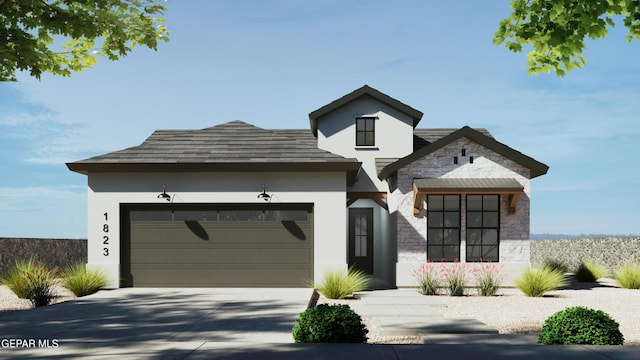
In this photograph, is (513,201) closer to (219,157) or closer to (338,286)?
(338,286)

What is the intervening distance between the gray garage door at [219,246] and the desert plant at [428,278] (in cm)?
329

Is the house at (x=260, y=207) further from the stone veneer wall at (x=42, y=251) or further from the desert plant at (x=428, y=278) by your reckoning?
the stone veneer wall at (x=42, y=251)

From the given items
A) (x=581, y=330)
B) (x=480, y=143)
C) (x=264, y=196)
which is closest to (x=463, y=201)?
(x=480, y=143)

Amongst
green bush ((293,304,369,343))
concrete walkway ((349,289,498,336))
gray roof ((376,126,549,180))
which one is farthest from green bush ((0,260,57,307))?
gray roof ((376,126,549,180))

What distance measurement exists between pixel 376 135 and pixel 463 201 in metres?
4.50

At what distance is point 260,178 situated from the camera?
17.4 meters

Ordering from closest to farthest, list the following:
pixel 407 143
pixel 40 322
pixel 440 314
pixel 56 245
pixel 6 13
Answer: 1. pixel 40 322
2. pixel 440 314
3. pixel 6 13
4. pixel 407 143
5. pixel 56 245

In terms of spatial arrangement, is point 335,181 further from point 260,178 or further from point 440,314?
point 440,314

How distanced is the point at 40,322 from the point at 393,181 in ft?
38.9

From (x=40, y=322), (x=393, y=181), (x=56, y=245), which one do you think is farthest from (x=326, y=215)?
(x=56, y=245)

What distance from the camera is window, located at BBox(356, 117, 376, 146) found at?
2128cm

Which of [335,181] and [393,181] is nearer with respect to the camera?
[335,181]

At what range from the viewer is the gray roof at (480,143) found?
18.1 m

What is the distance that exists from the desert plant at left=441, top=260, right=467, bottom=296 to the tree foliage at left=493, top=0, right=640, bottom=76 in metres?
6.39
